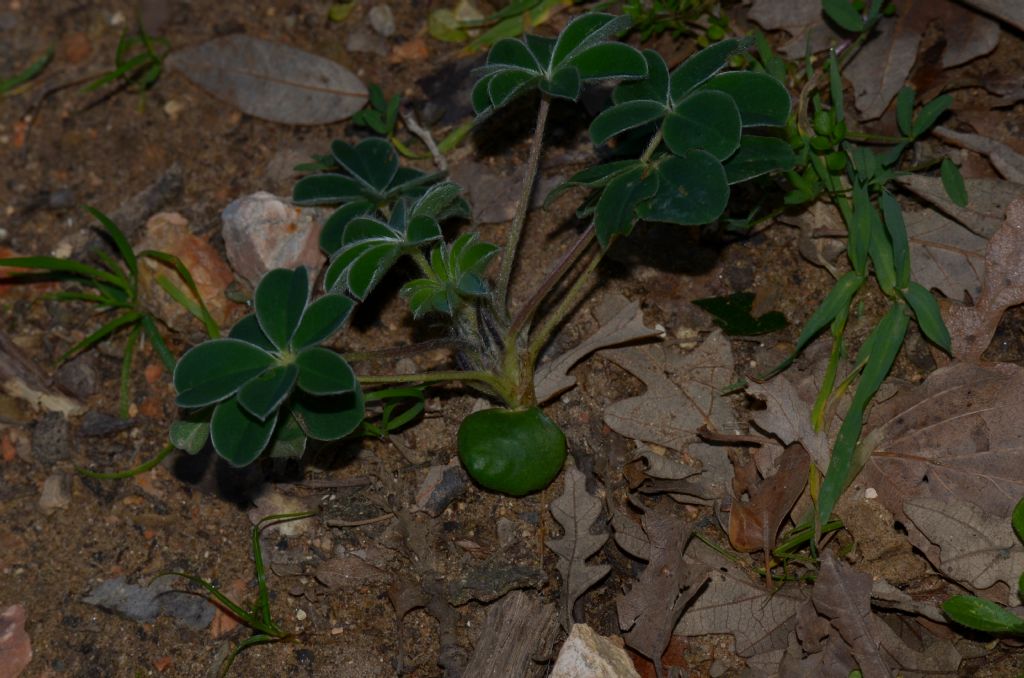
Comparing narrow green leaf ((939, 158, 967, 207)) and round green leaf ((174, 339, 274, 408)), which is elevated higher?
narrow green leaf ((939, 158, 967, 207))

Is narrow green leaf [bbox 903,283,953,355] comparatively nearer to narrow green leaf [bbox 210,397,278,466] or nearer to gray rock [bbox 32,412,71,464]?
narrow green leaf [bbox 210,397,278,466]

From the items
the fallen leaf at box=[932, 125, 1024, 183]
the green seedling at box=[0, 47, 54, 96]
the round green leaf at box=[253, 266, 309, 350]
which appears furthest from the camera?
the green seedling at box=[0, 47, 54, 96]

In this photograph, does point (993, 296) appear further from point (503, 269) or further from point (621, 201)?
point (503, 269)

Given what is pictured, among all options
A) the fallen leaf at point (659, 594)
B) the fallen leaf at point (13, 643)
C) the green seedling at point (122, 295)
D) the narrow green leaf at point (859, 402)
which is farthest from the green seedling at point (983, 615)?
the fallen leaf at point (13, 643)

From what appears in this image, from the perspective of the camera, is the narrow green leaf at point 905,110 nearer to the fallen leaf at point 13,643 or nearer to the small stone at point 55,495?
the small stone at point 55,495

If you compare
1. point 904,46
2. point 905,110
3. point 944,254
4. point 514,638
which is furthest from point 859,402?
point 904,46

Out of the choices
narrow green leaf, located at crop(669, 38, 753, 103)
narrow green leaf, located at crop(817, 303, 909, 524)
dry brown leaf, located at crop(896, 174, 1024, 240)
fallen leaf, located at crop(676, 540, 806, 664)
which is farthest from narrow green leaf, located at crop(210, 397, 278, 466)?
dry brown leaf, located at crop(896, 174, 1024, 240)

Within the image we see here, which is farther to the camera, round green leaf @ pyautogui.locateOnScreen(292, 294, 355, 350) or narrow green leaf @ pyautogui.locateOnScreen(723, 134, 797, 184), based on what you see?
narrow green leaf @ pyautogui.locateOnScreen(723, 134, 797, 184)

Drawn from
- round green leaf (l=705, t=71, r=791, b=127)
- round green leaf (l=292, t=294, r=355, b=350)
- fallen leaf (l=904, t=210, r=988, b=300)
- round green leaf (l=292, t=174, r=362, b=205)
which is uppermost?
round green leaf (l=705, t=71, r=791, b=127)
